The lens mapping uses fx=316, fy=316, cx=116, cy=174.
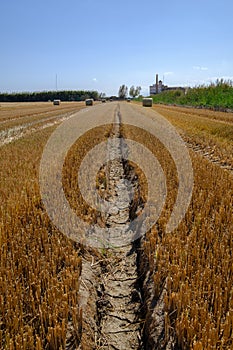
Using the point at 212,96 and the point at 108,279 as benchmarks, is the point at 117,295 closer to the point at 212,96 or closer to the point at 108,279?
the point at 108,279

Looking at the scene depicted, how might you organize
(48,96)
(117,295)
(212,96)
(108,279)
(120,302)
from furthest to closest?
(48,96), (212,96), (108,279), (117,295), (120,302)

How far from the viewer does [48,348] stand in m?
2.19

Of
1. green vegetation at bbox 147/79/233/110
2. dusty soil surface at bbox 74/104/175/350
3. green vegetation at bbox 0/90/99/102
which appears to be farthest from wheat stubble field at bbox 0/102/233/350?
green vegetation at bbox 0/90/99/102

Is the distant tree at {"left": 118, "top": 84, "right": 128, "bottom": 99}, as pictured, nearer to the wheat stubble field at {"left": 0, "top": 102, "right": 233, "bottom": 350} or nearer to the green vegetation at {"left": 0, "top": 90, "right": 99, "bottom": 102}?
the green vegetation at {"left": 0, "top": 90, "right": 99, "bottom": 102}

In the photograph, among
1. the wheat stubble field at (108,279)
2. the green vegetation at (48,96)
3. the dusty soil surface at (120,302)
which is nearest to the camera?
the wheat stubble field at (108,279)

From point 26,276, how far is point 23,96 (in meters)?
82.5

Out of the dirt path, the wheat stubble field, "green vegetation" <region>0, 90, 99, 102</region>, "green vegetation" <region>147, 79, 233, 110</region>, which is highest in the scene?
"green vegetation" <region>0, 90, 99, 102</region>

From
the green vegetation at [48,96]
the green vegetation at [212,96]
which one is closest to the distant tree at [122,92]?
the green vegetation at [48,96]

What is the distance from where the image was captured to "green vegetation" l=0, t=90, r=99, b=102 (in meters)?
77.7

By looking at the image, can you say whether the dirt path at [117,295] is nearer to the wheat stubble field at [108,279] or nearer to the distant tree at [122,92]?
the wheat stubble field at [108,279]

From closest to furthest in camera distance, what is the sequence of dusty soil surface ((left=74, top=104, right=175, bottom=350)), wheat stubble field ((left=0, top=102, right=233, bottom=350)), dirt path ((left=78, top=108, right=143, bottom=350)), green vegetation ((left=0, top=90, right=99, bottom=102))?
1. wheat stubble field ((left=0, top=102, right=233, bottom=350))
2. dusty soil surface ((left=74, top=104, right=175, bottom=350))
3. dirt path ((left=78, top=108, right=143, bottom=350))
4. green vegetation ((left=0, top=90, right=99, bottom=102))

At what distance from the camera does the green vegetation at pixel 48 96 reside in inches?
3059

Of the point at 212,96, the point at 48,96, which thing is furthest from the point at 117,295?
the point at 48,96

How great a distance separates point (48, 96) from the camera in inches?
3346
